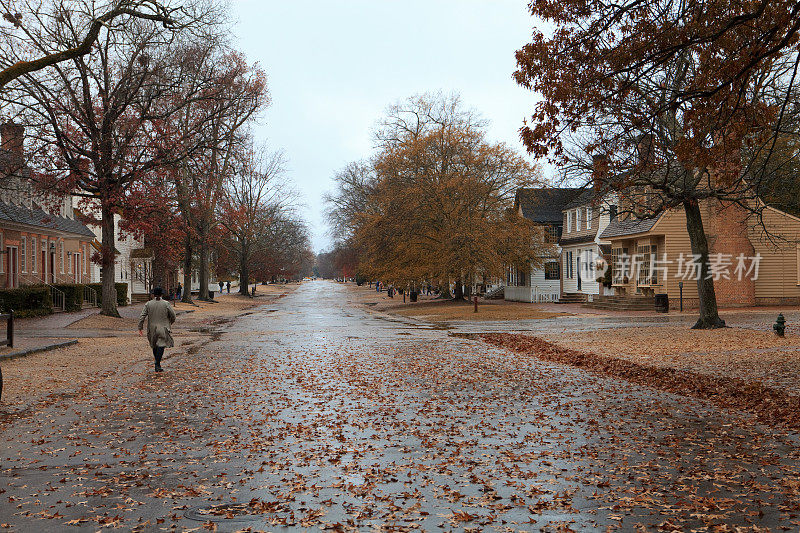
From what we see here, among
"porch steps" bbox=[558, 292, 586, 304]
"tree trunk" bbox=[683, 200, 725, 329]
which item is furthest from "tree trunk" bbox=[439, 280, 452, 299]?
"tree trunk" bbox=[683, 200, 725, 329]

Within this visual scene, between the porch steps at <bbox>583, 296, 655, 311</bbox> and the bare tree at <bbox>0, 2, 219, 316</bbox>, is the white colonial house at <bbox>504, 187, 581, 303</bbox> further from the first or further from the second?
the bare tree at <bbox>0, 2, 219, 316</bbox>

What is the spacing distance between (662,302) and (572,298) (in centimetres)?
1411

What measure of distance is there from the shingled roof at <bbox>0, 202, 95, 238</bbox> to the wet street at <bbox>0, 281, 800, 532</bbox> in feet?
84.4

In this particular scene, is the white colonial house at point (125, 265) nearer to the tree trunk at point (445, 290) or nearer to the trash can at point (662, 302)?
the tree trunk at point (445, 290)

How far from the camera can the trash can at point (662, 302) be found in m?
36.0

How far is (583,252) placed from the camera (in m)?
49.2

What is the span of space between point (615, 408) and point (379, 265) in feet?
118

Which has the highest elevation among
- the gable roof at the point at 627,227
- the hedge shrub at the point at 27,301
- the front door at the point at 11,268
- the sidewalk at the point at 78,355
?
the gable roof at the point at 627,227

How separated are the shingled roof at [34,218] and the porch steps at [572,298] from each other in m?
31.7

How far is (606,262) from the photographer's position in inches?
1790

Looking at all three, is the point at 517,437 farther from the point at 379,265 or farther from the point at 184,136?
the point at 379,265

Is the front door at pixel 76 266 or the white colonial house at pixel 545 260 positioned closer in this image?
the front door at pixel 76 266

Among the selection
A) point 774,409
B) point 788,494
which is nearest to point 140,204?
point 774,409

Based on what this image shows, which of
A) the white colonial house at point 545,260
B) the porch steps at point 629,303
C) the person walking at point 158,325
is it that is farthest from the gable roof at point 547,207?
the person walking at point 158,325
